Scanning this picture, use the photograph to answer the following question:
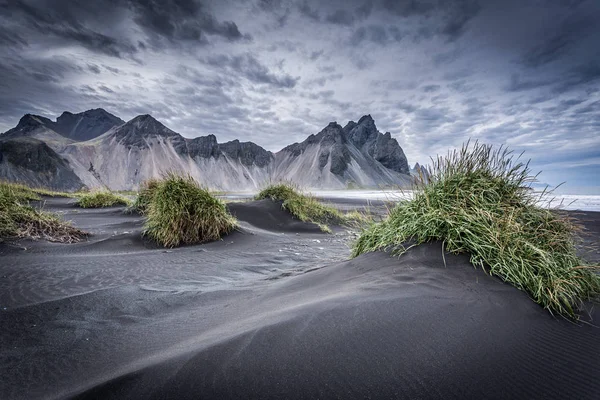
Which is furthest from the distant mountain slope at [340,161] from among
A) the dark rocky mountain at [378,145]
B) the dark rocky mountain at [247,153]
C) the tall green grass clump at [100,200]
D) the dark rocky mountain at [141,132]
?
the tall green grass clump at [100,200]

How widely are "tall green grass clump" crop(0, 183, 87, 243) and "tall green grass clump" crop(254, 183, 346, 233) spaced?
21.7ft

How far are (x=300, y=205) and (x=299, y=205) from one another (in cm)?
6

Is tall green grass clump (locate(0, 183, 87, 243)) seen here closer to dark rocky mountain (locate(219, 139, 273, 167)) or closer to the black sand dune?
the black sand dune

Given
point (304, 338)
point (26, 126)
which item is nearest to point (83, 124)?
point (26, 126)

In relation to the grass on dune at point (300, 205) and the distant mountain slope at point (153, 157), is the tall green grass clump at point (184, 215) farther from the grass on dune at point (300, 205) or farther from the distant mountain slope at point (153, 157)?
the distant mountain slope at point (153, 157)

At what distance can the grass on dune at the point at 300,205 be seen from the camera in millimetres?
10758

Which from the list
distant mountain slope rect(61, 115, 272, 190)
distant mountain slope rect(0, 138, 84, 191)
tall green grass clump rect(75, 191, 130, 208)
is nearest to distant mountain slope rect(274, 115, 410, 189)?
distant mountain slope rect(61, 115, 272, 190)

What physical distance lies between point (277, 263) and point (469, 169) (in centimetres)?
334

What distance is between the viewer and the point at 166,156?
363 ft

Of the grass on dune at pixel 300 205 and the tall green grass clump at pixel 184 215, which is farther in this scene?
the grass on dune at pixel 300 205

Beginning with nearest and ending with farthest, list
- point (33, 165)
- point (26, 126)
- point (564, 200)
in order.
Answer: point (564, 200) → point (33, 165) → point (26, 126)

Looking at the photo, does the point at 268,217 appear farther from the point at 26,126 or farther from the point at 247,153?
the point at 26,126

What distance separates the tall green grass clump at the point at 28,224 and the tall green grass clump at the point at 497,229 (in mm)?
5301

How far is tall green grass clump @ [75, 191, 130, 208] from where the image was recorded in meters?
13.0
